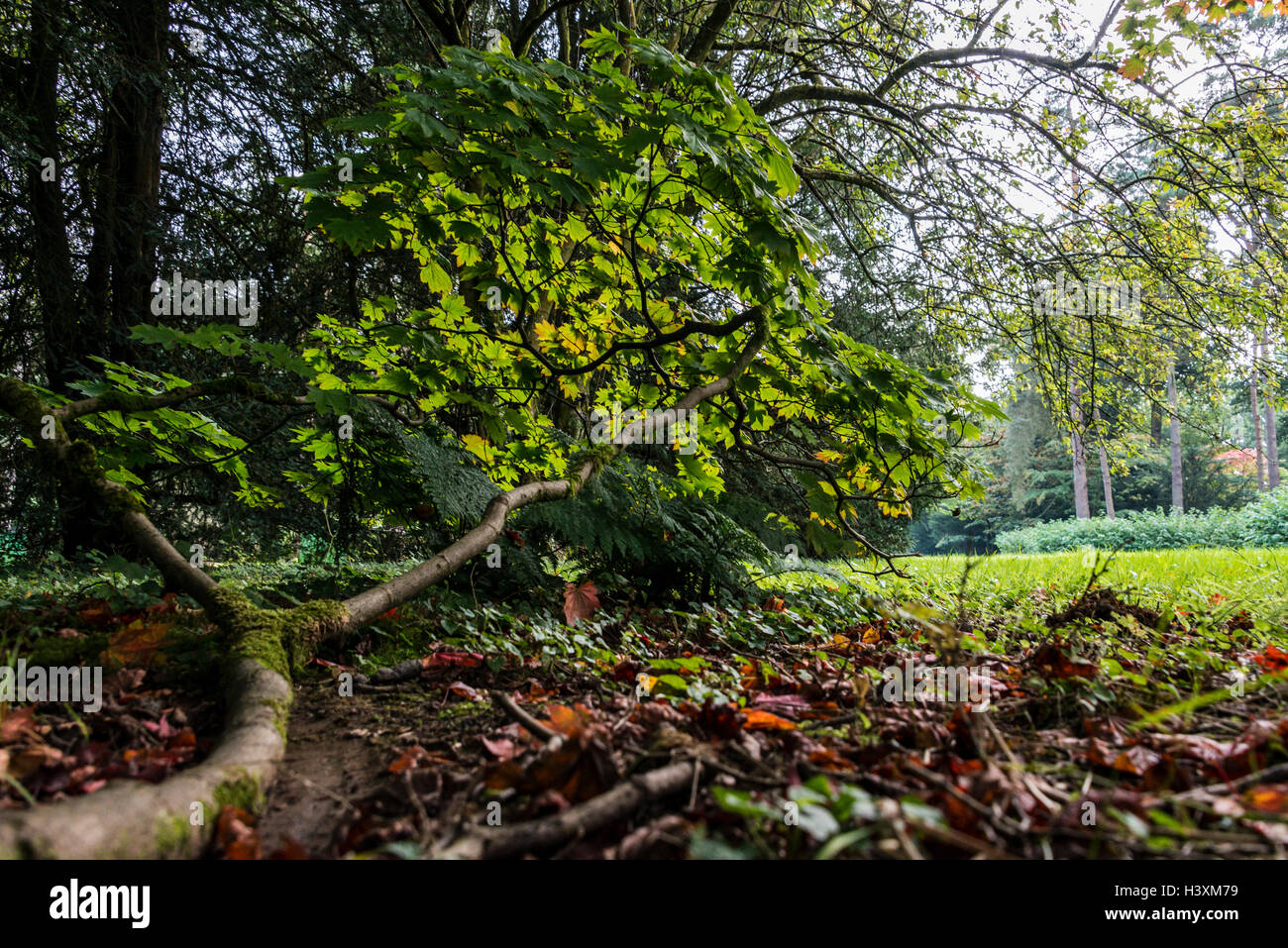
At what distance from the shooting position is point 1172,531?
18.2 metres

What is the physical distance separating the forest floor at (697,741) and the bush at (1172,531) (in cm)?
1268

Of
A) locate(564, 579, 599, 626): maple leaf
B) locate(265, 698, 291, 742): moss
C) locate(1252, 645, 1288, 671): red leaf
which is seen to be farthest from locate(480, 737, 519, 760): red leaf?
locate(1252, 645, 1288, 671): red leaf

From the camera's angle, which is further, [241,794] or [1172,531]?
[1172,531]

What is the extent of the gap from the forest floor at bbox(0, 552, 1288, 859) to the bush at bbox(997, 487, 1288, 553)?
12.7 m

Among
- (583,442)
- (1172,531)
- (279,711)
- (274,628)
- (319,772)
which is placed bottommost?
(1172,531)

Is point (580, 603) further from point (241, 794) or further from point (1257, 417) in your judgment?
point (1257, 417)

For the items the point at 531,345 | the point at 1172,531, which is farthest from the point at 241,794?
the point at 1172,531

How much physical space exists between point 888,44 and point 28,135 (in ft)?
25.0

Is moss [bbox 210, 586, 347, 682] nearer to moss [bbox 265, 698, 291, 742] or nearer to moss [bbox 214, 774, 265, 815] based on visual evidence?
moss [bbox 265, 698, 291, 742]

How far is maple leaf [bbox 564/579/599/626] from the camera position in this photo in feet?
11.7

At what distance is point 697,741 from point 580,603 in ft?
7.19

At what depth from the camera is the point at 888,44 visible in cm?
656

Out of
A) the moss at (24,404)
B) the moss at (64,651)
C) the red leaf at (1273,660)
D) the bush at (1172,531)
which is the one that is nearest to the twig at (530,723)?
the moss at (64,651)
